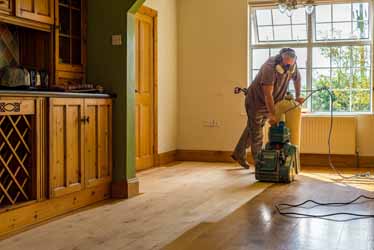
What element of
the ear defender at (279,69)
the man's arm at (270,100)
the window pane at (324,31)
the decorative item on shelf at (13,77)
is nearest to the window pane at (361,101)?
the window pane at (324,31)

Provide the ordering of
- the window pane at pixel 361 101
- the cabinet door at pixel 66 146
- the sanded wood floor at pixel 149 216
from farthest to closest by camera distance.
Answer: the window pane at pixel 361 101
the cabinet door at pixel 66 146
the sanded wood floor at pixel 149 216

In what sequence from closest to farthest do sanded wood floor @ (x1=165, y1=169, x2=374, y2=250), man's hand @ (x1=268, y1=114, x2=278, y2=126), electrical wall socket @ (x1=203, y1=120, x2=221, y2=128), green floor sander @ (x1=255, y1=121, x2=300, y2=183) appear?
sanded wood floor @ (x1=165, y1=169, x2=374, y2=250)
green floor sander @ (x1=255, y1=121, x2=300, y2=183)
man's hand @ (x1=268, y1=114, x2=278, y2=126)
electrical wall socket @ (x1=203, y1=120, x2=221, y2=128)

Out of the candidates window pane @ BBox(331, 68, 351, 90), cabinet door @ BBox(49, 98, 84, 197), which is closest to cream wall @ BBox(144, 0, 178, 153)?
window pane @ BBox(331, 68, 351, 90)

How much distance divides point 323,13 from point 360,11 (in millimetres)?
508

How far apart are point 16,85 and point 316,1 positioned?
4893 mm

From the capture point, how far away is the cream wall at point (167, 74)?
748 cm

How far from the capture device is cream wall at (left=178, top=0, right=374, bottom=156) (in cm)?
782

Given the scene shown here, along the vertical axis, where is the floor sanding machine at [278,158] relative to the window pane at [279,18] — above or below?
below

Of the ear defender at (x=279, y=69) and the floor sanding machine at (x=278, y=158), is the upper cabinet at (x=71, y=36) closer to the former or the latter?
the floor sanding machine at (x=278, y=158)

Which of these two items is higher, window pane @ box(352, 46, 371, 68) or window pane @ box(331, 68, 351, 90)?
window pane @ box(352, 46, 371, 68)

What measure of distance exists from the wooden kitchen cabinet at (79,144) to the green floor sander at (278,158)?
180cm

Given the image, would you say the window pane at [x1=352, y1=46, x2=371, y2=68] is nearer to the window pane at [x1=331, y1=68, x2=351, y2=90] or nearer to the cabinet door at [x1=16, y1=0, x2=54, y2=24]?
the window pane at [x1=331, y1=68, x2=351, y2=90]

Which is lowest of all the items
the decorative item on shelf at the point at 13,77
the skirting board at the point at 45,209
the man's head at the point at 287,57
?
the skirting board at the point at 45,209

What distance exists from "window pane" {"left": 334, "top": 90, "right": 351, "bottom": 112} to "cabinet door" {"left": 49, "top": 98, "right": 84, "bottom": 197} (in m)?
4.32
